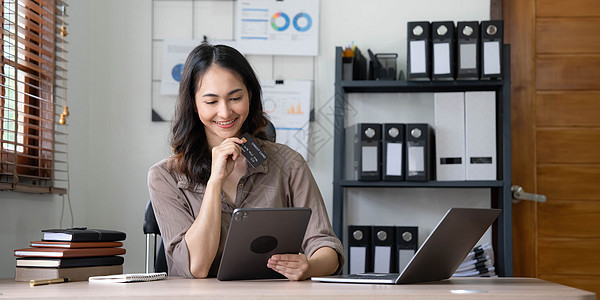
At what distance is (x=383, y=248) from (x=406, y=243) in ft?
0.33

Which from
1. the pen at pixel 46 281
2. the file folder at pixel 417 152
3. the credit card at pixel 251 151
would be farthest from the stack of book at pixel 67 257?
the file folder at pixel 417 152

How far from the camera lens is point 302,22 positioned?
331 cm

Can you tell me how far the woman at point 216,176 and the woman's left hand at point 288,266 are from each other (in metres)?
0.13

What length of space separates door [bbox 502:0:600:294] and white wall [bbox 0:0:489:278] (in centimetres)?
23

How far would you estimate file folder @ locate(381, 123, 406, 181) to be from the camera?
9.70 ft

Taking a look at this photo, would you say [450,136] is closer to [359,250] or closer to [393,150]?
[393,150]

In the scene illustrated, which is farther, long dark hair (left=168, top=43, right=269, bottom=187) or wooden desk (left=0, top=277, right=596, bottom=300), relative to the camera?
long dark hair (left=168, top=43, right=269, bottom=187)

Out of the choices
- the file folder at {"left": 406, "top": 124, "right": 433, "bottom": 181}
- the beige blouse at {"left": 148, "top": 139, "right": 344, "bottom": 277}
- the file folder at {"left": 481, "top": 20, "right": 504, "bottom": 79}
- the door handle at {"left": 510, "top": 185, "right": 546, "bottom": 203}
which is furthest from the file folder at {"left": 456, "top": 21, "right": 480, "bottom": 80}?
the beige blouse at {"left": 148, "top": 139, "right": 344, "bottom": 277}

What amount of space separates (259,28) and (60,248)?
187 centimetres

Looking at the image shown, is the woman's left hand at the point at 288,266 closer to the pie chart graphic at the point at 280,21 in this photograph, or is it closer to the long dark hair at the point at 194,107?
the long dark hair at the point at 194,107

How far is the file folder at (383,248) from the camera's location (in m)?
3.00

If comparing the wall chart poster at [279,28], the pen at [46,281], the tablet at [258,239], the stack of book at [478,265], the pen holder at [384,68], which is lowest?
the stack of book at [478,265]

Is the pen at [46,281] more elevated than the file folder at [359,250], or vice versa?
the pen at [46,281]

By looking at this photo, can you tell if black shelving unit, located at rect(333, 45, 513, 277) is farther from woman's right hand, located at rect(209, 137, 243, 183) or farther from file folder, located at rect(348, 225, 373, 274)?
woman's right hand, located at rect(209, 137, 243, 183)
